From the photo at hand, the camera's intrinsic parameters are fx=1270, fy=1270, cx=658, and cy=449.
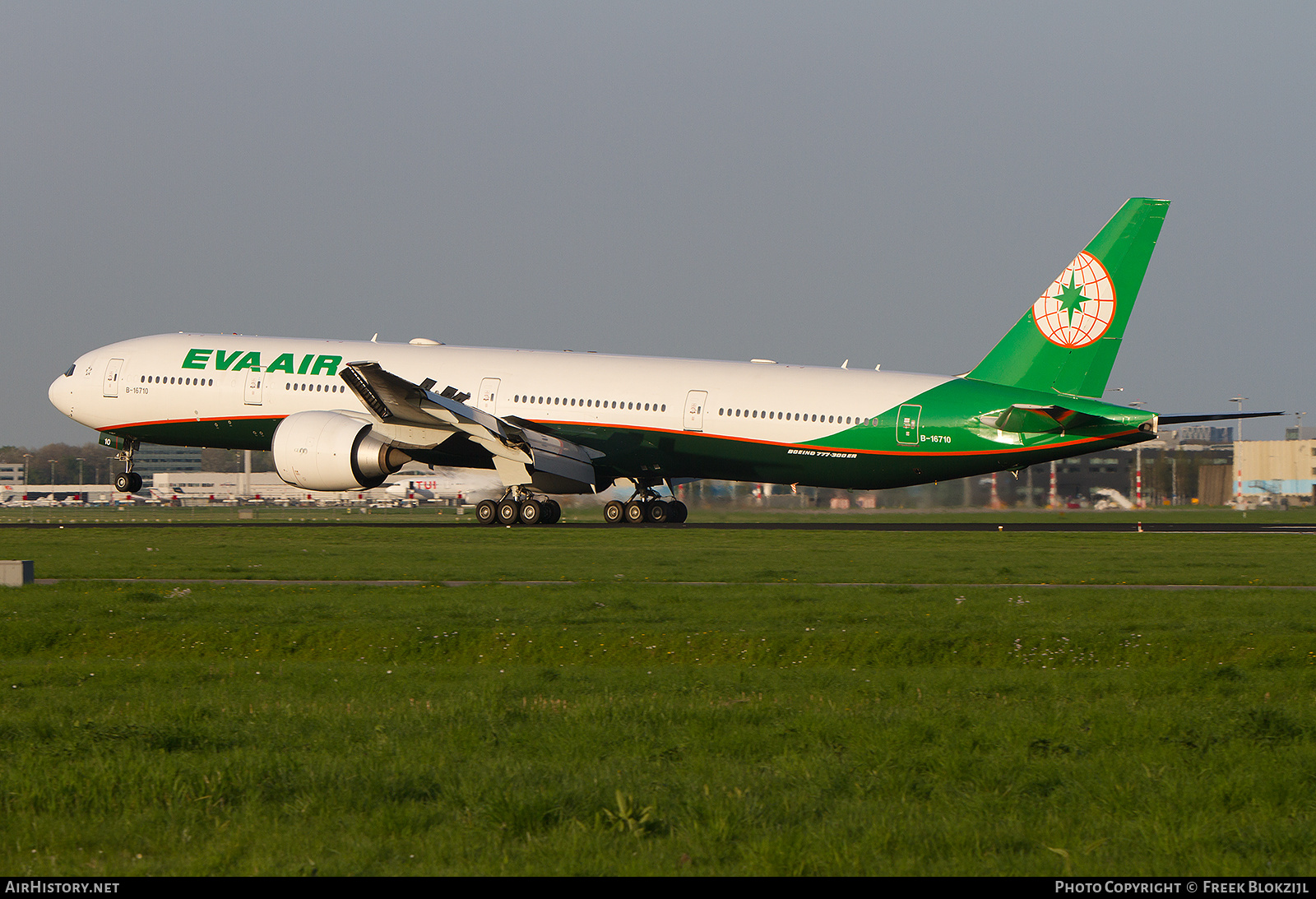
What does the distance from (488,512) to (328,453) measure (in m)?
5.55

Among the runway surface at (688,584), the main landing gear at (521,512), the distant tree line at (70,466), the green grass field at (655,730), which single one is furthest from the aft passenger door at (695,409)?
the distant tree line at (70,466)

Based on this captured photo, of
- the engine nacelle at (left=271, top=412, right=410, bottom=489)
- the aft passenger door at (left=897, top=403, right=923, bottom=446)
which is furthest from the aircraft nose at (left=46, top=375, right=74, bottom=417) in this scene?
the aft passenger door at (left=897, top=403, right=923, bottom=446)

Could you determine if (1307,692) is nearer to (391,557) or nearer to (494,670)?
(494,670)

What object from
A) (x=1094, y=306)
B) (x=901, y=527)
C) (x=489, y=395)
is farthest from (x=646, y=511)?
(x=1094, y=306)

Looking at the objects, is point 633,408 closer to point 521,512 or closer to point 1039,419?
point 521,512

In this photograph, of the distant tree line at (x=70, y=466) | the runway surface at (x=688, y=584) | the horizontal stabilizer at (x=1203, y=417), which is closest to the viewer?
the runway surface at (x=688, y=584)

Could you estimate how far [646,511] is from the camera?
4072 centimetres

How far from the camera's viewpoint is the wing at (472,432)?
116ft

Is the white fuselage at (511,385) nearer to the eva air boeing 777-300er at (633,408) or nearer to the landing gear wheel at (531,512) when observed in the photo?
the eva air boeing 777-300er at (633,408)

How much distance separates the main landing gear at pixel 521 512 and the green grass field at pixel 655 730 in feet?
57.7

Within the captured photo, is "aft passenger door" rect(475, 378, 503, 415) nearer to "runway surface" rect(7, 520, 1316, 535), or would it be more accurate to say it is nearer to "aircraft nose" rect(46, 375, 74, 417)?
"runway surface" rect(7, 520, 1316, 535)
